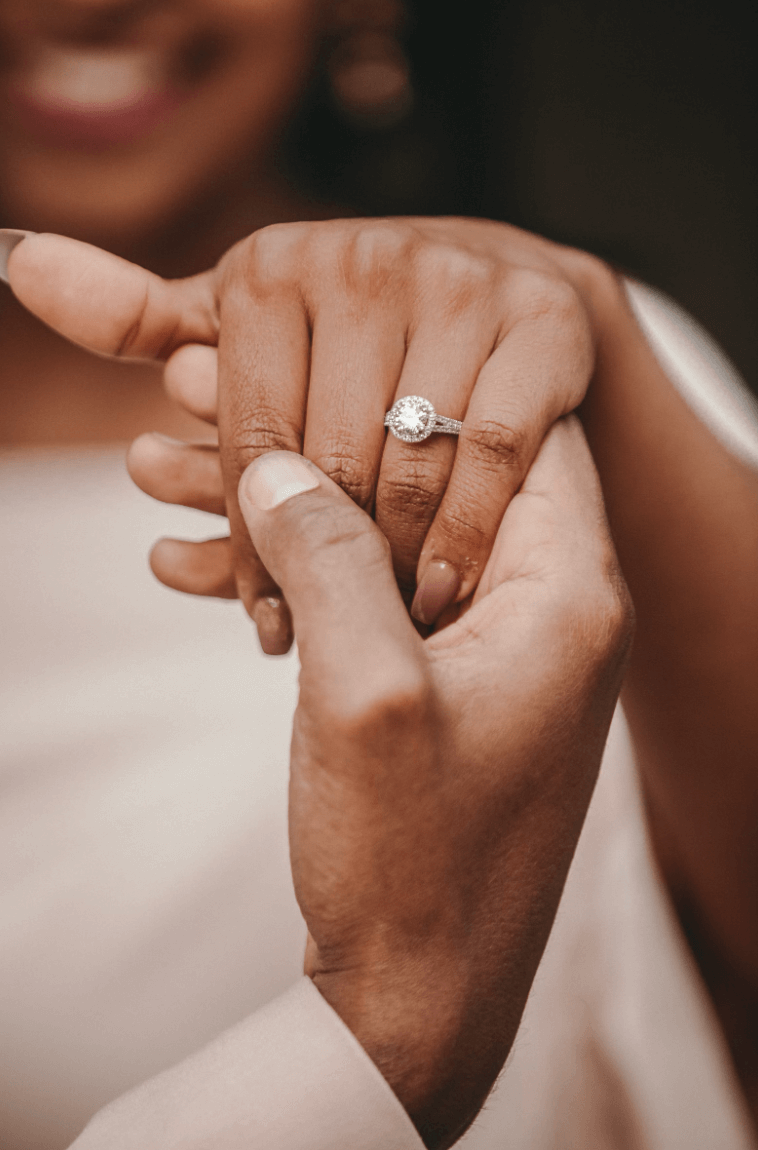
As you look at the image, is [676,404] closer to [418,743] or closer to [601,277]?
[601,277]

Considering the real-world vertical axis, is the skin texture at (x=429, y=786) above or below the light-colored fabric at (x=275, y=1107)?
above

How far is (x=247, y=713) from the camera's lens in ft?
3.16

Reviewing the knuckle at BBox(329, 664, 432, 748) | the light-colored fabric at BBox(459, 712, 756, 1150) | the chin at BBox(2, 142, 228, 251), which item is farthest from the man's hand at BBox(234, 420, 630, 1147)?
the chin at BBox(2, 142, 228, 251)

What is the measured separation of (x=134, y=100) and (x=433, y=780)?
84 centimetres

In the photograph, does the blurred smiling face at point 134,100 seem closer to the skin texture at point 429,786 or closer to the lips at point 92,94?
the lips at point 92,94

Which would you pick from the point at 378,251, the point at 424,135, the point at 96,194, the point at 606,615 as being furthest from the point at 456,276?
the point at 96,194

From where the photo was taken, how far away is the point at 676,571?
0.69m

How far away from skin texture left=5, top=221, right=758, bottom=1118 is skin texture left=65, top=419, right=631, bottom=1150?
264mm

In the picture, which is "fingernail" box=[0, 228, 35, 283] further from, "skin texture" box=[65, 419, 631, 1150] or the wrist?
the wrist

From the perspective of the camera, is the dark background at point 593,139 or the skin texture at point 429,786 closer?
the skin texture at point 429,786

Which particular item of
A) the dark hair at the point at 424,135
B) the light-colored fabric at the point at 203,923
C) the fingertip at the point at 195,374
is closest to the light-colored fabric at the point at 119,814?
the light-colored fabric at the point at 203,923

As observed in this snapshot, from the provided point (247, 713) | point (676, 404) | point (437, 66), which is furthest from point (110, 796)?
point (437, 66)

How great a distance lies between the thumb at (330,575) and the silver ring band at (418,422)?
0.24 ft

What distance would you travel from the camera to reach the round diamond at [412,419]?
1.50 feet
